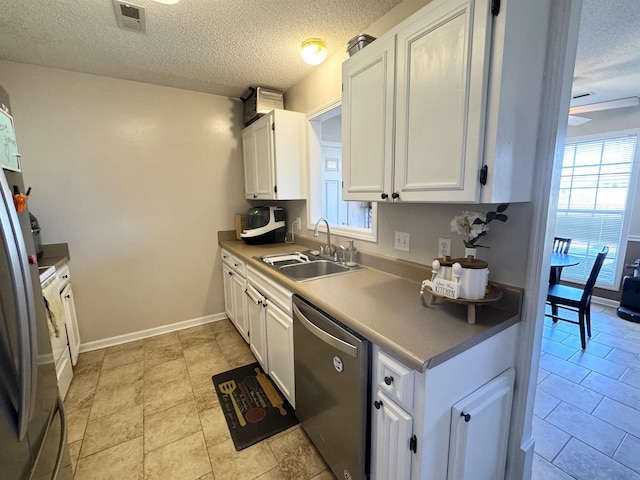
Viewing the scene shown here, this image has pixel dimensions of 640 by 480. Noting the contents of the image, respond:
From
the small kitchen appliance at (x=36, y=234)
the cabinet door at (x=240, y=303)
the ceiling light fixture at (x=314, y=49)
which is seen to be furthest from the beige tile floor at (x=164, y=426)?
the ceiling light fixture at (x=314, y=49)

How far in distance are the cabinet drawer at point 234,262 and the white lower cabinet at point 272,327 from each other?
15cm

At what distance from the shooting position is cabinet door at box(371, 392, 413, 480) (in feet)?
3.28

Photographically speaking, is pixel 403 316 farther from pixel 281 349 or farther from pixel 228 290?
pixel 228 290

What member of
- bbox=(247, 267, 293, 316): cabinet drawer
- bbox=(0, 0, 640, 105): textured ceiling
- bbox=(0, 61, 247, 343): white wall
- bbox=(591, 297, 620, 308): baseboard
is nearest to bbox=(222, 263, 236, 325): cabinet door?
bbox=(0, 61, 247, 343): white wall

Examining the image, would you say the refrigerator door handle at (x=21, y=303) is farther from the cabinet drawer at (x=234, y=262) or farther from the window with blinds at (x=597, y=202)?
the window with blinds at (x=597, y=202)

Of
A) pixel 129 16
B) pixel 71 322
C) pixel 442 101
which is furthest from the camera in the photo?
pixel 71 322

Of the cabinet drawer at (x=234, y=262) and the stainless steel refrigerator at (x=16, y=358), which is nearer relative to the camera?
the stainless steel refrigerator at (x=16, y=358)

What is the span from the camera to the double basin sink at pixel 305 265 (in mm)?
2059

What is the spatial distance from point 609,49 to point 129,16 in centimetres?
326

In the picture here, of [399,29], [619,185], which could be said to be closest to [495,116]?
[399,29]

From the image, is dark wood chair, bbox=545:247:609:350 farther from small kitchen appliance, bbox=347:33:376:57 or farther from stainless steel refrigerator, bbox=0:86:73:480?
stainless steel refrigerator, bbox=0:86:73:480

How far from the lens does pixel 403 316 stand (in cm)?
119

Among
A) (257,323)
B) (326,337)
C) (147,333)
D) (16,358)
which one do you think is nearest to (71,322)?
(147,333)

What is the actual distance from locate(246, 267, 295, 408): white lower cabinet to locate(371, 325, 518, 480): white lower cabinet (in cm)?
73
